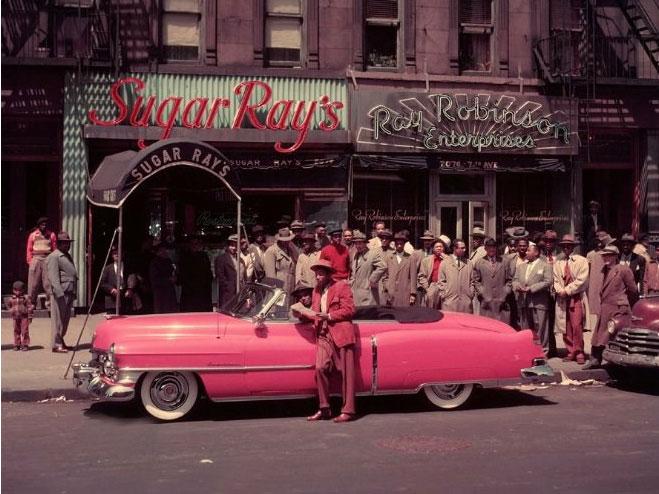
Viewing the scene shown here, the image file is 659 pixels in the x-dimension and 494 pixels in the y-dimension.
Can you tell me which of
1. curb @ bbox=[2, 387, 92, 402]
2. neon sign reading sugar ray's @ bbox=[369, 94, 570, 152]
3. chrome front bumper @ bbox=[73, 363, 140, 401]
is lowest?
curb @ bbox=[2, 387, 92, 402]

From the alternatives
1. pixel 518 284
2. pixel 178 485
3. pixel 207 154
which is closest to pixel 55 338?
pixel 207 154

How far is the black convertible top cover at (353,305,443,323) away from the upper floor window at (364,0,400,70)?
11005mm

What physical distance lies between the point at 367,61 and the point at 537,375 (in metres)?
11.6

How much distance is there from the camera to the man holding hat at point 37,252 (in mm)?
17047

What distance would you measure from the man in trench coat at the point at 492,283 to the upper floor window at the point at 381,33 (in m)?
7.77

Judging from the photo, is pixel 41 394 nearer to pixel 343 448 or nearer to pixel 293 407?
pixel 293 407

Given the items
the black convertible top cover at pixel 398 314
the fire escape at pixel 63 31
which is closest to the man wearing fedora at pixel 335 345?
the black convertible top cover at pixel 398 314

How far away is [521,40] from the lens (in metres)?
21.2

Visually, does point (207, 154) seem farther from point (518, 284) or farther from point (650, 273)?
point (650, 273)

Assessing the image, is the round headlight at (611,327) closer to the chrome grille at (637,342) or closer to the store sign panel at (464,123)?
the chrome grille at (637,342)

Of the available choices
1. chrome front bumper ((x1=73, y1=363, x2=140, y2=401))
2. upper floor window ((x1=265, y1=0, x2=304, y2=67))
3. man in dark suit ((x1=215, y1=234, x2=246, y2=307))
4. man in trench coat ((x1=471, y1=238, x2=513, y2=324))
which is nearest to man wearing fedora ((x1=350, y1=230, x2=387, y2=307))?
man in trench coat ((x1=471, y1=238, x2=513, y2=324))

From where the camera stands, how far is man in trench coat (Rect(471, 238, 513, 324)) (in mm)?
14078

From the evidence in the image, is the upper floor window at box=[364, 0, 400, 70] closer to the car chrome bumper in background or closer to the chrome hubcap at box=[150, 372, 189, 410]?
the car chrome bumper in background

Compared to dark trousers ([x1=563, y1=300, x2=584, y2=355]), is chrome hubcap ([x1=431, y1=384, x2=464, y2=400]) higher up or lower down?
lower down
